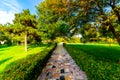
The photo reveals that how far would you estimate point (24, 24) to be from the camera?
1533 inches

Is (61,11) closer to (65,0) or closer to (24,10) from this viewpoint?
(65,0)

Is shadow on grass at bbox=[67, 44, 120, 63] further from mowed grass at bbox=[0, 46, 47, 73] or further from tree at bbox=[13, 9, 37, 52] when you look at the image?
tree at bbox=[13, 9, 37, 52]

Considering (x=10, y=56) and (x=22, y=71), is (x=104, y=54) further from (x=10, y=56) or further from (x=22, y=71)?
(x=22, y=71)

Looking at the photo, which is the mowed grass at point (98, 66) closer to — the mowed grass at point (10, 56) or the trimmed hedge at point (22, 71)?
the trimmed hedge at point (22, 71)

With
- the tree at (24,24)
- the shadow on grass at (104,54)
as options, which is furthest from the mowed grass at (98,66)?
the tree at (24,24)

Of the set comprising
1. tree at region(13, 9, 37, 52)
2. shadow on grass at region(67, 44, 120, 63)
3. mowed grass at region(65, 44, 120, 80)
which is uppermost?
tree at region(13, 9, 37, 52)

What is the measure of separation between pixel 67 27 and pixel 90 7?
9.60 feet

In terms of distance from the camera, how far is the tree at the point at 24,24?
3616 centimetres

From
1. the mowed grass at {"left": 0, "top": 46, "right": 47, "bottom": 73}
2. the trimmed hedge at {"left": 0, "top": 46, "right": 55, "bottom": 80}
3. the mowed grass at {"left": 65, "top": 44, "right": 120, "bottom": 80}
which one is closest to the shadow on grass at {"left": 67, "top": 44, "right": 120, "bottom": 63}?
the mowed grass at {"left": 65, "top": 44, "right": 120, "bottom": 80}

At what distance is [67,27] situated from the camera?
16078mm

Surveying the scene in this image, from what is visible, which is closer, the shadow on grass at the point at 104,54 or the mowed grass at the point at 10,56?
the shadow on grass at the point at 104,54

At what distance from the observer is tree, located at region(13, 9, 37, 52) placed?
36.2m

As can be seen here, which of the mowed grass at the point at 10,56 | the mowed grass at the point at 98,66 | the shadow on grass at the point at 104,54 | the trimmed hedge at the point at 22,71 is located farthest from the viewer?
the mowed grass at the point at 10,56

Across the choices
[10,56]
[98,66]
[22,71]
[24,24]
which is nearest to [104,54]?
[10,56]
